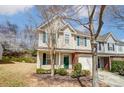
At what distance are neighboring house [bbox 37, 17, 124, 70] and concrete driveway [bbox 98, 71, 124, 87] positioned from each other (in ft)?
0.91

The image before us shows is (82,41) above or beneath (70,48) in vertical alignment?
above

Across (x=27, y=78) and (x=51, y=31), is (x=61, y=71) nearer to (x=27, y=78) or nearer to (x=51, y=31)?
(x=27, y=78)

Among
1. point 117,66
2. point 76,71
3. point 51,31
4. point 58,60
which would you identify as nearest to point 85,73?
point 76,71

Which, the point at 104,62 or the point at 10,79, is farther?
the point at 104,62

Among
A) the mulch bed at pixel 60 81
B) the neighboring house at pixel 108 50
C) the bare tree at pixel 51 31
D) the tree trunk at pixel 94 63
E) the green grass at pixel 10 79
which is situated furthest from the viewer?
the neighboring house at pixel 108 50

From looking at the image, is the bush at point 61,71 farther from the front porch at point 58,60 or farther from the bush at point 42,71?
the bush at point 42,71

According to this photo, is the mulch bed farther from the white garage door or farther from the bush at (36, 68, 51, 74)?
the white garage door

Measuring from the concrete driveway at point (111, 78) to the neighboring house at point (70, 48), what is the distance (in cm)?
28

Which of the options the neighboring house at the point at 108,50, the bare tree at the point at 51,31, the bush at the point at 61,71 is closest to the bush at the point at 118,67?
the neighboring house at the point at 108,50

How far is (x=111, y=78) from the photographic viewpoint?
768 centimetres

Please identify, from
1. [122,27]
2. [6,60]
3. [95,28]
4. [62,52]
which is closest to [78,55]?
[62,52]

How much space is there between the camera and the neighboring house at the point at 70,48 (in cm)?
774

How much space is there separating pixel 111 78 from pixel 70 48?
1.48 metres

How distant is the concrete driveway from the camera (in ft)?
24.4
